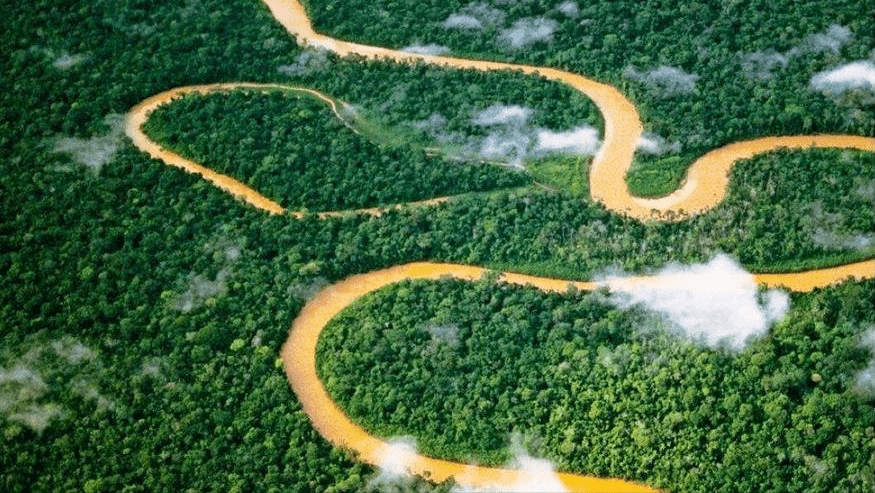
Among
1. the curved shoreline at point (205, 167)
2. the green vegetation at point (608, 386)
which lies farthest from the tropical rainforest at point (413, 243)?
the curved shoreline at point (205, 167)

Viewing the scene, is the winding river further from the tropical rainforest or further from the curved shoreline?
the tropical rainforest

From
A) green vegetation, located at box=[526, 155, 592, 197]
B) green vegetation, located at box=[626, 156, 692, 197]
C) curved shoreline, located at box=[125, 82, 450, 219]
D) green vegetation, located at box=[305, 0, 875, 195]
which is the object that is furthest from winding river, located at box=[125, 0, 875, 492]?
green vegetation, located at box=[305, 0, 875, 195]

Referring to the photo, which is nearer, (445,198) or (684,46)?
(445,198)

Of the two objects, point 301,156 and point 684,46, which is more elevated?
point 301,156

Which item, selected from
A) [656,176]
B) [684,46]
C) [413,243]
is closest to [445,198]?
[413,243]

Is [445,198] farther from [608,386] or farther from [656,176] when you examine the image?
[608,386]

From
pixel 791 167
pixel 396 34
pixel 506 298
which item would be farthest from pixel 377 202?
pixel 791 167

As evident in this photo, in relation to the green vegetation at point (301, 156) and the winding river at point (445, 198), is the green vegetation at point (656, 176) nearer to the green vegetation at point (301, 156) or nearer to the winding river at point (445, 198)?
the winding river at point (445, 198)

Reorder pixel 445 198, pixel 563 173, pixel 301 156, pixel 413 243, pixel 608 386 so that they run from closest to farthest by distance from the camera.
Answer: pixel 608 386 → pixel 413 243 → pixel 445 198 → pixel 563 173 → pixel 301 156
